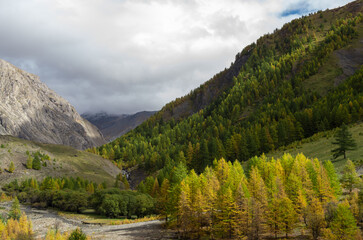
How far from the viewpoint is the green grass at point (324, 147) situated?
226 feet

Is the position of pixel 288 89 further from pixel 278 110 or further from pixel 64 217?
pixel 64 217

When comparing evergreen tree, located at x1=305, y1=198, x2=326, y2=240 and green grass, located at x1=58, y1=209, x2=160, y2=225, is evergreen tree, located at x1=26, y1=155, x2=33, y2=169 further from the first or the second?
evergreen tree, located at x1=305, y1=198, x2=326, y2=240

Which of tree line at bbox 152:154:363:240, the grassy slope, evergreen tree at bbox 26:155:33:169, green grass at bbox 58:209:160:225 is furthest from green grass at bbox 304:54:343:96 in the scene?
evergreen tree at bbox 26:155:33:169

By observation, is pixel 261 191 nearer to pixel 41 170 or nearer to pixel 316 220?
pixel 316 220

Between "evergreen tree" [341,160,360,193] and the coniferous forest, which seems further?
"evergreen tree" [341,160,360,193]

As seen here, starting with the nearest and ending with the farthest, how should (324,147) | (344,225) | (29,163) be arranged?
(344,225) < (324,147) < (29,163)

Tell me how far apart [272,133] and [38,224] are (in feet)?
322

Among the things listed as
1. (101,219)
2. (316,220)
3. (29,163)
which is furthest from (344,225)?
(29,163)

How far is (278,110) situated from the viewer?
155750mm

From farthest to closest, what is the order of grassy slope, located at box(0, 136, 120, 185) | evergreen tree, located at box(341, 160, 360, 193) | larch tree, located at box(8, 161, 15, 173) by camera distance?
1. grassy slope, located at box(0, 136, 120, 185)
2. larch tree, located at box(8, 161, 15, 173)
3. evergreen tree, located at box(341, 160, 360, 193)

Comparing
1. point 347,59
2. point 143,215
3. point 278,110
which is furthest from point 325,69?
point 143,215

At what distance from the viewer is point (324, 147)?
86.1m

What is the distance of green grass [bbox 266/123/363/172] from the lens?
226 ft

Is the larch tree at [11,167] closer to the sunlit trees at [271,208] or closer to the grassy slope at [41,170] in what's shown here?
the grassy slope at [41,170]
